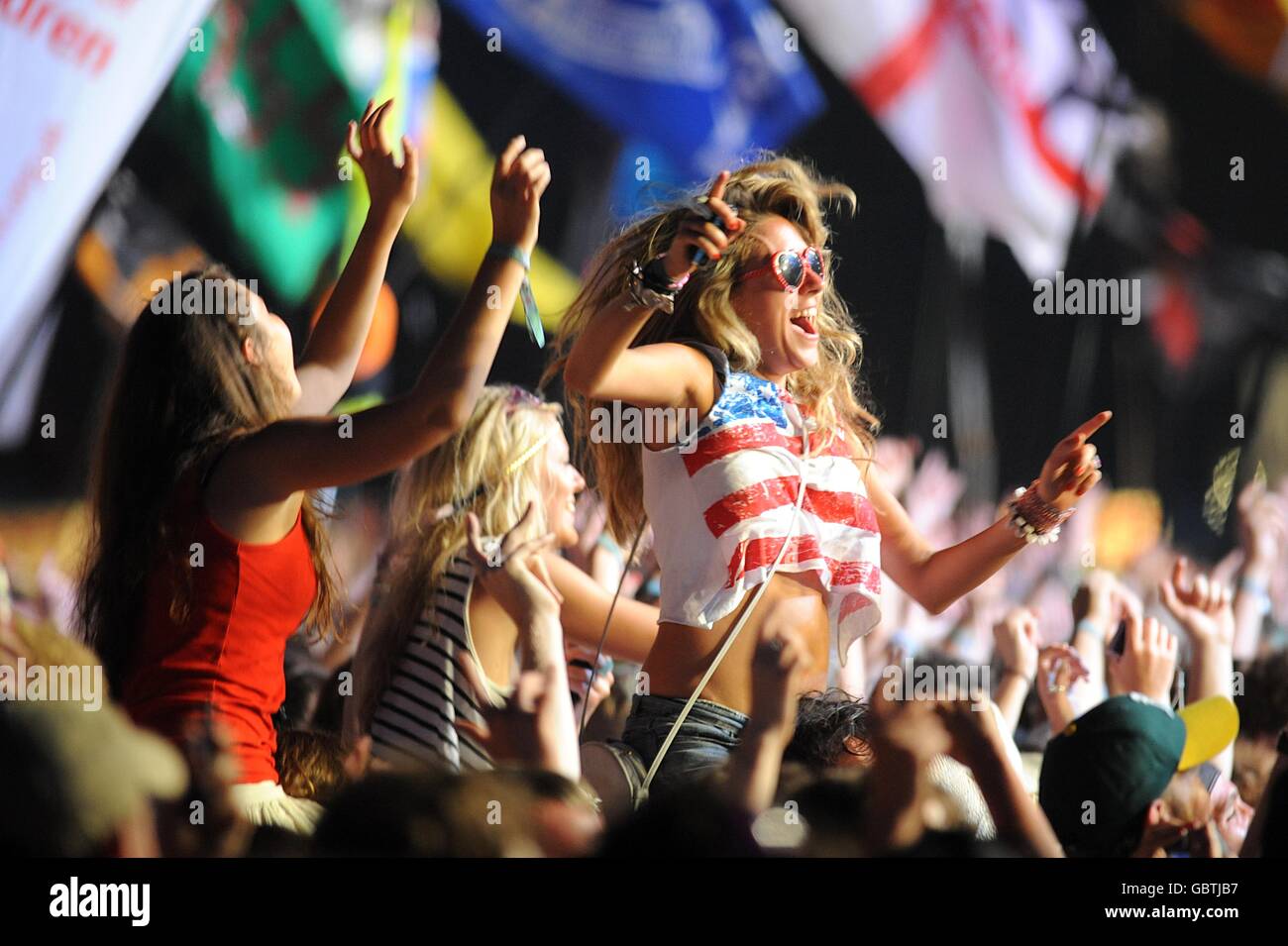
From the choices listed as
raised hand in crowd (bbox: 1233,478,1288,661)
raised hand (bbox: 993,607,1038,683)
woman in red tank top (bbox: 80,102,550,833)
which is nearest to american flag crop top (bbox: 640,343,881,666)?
woman in red tank top (bbox: 80,102,550,833)

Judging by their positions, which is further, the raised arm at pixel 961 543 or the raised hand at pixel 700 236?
the raised arm at pixel 961 543

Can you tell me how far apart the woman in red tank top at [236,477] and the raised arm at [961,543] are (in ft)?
3.70

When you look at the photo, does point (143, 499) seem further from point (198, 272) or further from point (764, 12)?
point (764, 12)

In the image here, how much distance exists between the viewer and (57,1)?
3514mm

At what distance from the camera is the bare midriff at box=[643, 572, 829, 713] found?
2.87 m

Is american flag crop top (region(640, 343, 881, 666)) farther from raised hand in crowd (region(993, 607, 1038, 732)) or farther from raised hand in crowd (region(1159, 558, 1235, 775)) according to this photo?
raised hand in crowd (region(1159, 558, 1235, 775))

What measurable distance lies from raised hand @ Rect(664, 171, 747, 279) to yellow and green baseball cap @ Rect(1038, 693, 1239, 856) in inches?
42.5

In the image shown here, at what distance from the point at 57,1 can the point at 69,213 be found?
1.58 ft

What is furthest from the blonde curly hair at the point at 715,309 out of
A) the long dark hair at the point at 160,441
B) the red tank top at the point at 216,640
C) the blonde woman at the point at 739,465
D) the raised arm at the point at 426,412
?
the red tank top at the point at 216,640

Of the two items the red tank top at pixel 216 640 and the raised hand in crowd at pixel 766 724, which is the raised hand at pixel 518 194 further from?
the raised hand in crowd at pixel 766 724

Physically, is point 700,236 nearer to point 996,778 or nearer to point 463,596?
point 463,596

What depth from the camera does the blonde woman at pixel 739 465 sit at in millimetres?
2801
